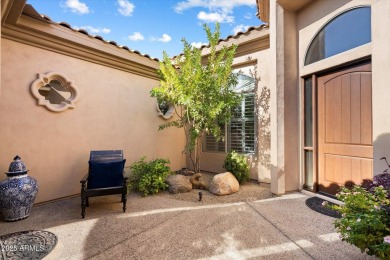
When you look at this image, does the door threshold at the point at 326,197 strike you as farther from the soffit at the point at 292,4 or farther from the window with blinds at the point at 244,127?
the soffit at the point at 292,4

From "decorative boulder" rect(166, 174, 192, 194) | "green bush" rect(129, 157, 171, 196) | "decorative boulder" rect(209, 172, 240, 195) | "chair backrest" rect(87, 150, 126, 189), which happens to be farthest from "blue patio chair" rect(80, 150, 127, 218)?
"decorative boulder" rect(209, 172, 240, 195)

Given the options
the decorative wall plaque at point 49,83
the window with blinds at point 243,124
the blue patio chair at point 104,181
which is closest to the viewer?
the blue patio chair at point 104,181

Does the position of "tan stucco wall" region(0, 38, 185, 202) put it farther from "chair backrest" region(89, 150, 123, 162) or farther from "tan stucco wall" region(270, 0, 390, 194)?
"tan stucco wall" region(270, 0, 390, 194)

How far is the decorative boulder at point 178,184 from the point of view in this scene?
16.0ft

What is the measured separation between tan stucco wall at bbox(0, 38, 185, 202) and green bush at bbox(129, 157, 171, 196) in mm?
691

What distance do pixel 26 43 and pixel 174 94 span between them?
3.22m

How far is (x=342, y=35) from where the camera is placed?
3.72m

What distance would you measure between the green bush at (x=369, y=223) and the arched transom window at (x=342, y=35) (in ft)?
8.90

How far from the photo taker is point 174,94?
5.29 metres

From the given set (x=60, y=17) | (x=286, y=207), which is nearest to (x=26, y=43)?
(x=60, y=17)

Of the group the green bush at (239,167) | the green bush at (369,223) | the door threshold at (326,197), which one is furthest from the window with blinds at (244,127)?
the green bush at (369,223)

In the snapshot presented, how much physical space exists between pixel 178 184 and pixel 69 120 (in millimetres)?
2959

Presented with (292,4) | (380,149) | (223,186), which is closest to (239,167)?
(223,186)

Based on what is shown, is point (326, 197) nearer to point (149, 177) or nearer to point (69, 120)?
point (149, 177)
